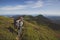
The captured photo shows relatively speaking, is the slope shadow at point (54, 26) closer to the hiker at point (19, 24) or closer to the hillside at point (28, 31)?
the hillside at point (28, 31)

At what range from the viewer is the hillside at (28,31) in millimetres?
2594

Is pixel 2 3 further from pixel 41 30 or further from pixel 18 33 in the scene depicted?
pixel 41 30

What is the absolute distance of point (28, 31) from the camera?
2.61 metres

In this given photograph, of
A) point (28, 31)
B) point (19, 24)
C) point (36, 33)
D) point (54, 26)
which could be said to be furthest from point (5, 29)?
point (54, 26)

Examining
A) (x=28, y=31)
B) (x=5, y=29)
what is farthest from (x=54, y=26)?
(x=5, y=29)

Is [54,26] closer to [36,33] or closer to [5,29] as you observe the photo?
[36,33]

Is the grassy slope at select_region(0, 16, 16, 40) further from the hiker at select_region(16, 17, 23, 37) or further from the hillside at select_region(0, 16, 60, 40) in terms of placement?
the hiker at select_region(16, 17, 23, 37)

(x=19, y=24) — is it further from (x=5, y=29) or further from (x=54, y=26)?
(x=54, y=26)

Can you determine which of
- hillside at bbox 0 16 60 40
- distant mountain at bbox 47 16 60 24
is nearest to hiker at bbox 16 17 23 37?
hillside at bbox 0 16 60 40

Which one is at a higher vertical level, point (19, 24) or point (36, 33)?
point (19, 24)

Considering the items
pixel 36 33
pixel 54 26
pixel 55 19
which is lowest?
pixel 36 33

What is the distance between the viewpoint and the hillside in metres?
2.59

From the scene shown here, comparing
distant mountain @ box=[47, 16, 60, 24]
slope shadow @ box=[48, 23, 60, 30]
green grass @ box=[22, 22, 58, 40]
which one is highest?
distant mountain @ box=[47, 16, 60, 24]

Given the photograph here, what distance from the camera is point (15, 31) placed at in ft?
8.65
